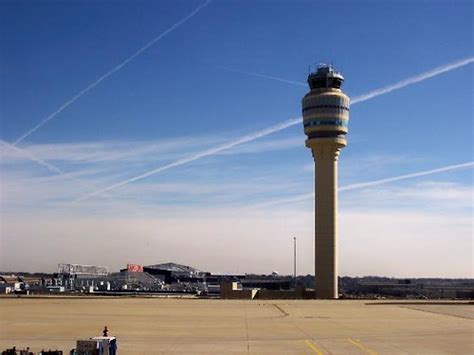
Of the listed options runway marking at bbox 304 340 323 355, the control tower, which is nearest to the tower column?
the control tower

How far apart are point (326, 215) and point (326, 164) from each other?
34.2 ft

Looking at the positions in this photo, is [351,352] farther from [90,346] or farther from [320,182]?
[320,182]

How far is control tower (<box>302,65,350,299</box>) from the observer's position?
12656cm

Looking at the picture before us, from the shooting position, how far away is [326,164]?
12838 centimetres

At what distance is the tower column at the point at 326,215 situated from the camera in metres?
126

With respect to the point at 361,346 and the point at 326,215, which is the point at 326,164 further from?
the point at 361,346

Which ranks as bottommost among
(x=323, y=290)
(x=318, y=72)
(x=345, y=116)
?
(x=323, y=290)

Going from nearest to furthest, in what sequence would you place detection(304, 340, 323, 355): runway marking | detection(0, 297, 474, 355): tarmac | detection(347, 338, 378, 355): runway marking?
detection(304, 340, 323, 355): runway marking, detection(347, 338, 378, 355): runway marking, detection(0, 297, 474, 355): tarmac

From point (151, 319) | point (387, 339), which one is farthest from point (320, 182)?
point (387, 339)

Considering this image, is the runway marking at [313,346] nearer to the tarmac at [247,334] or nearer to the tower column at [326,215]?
the tarmac at [247,334]

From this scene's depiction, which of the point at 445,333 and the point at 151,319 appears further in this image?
the point at 151,319

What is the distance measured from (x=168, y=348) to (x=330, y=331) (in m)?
14.1

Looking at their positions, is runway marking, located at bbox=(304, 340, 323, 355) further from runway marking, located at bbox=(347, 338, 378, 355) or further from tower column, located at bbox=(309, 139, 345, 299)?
tower column, located at bbox=(309, 139, 345, 299)

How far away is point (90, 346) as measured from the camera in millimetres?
23578
